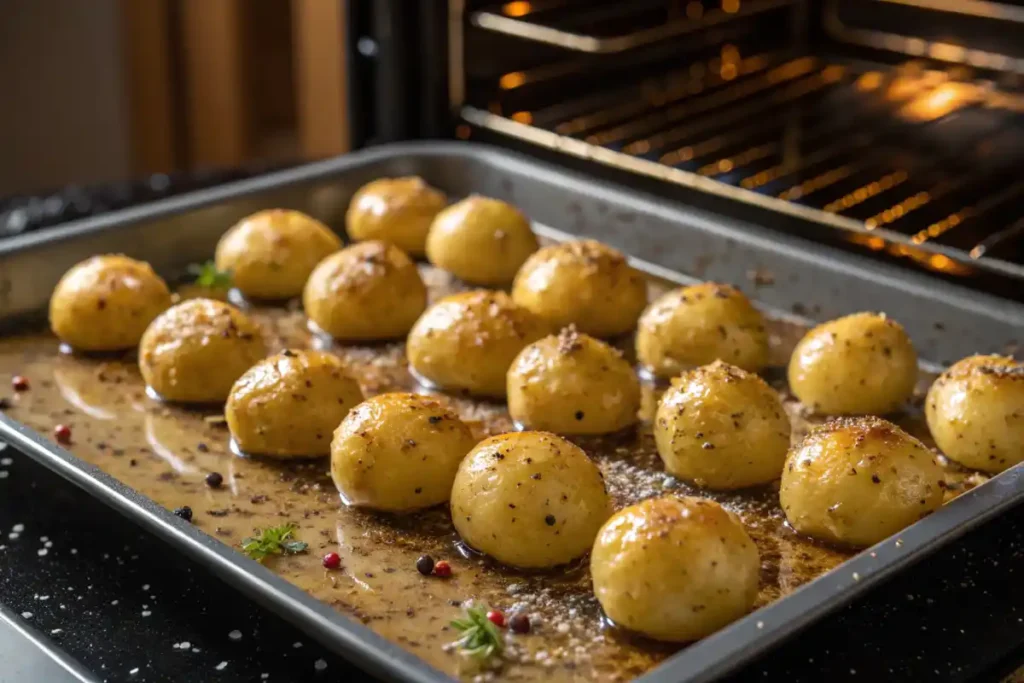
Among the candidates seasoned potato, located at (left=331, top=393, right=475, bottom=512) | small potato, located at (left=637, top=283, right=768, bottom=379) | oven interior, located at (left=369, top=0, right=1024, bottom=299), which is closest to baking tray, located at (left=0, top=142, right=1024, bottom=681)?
oven interior, located at (left=369, top=0, right=1024, bottom=299)

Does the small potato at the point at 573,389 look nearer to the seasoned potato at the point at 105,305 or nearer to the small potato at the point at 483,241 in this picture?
the small potato at the point at 483,241

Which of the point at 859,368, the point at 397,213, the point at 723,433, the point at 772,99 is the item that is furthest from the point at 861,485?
the point at 772,99

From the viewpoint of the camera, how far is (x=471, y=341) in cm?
213

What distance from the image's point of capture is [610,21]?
3.02 metres

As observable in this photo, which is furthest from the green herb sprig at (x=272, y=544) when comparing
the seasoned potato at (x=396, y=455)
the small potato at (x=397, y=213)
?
the small potato at (x=397, y=213)

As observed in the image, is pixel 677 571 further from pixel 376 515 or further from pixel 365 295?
pixel 365 295

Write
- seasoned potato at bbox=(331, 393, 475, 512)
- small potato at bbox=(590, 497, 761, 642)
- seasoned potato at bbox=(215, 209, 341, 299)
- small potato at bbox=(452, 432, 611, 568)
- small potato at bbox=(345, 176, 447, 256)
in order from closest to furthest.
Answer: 1. small potato at bbox=(590, 497, 761, 642)
2. small potato at bbox=(452, 432, 611, 568)
3. seasoned potato at bbox=(331, 393, 475, 512)
4. seasoned potato at bbox=(215, 209, 341, 299)
5. small potato at bbox=(345, 176, 447, 256)

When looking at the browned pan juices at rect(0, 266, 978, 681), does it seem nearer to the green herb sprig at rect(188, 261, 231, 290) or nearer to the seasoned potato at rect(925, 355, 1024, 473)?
the seasoned potato at rect(925, 355, 1024, 473)

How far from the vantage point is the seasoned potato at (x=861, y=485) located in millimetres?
1672

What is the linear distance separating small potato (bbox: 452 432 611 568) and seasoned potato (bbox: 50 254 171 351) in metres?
0.79

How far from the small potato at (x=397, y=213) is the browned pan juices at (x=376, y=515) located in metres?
0.33

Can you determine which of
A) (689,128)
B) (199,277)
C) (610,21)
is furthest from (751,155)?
(199,277)

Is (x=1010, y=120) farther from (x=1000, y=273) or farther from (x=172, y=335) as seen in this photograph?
(x=172, y=335)

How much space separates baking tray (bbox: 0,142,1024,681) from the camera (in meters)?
1.37
